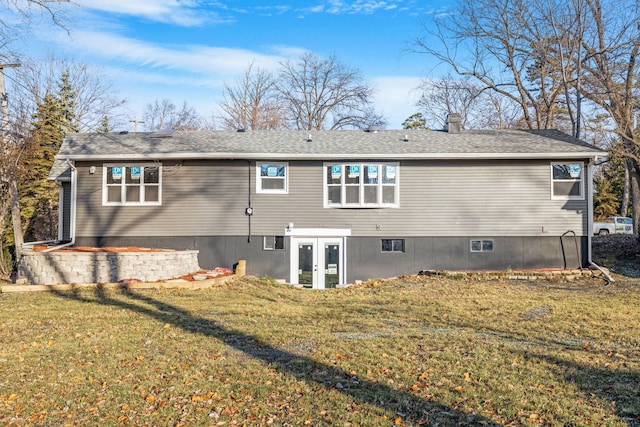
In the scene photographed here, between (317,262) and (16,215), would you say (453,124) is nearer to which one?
(317,262)

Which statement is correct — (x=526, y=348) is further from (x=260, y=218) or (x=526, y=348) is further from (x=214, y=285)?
(x=260, y=218)

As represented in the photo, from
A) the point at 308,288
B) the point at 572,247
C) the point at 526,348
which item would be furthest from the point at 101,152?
the point at 572,247

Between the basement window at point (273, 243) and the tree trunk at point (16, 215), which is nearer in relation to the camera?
the tree trunk at point (16, 215)

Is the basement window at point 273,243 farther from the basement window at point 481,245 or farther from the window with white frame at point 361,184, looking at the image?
the basement window at point 481,245

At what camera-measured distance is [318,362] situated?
6.38 m

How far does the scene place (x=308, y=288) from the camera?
15992mm

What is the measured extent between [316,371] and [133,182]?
12.5 meters

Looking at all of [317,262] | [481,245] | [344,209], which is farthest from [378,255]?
[481,245]

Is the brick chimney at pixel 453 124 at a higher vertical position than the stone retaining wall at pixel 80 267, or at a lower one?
higher

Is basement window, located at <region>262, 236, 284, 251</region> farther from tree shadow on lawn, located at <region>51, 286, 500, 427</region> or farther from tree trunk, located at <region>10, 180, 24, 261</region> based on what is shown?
tree trunk, located at <region>10, 180, 24, 261</region>

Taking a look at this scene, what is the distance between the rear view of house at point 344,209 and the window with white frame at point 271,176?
35mm

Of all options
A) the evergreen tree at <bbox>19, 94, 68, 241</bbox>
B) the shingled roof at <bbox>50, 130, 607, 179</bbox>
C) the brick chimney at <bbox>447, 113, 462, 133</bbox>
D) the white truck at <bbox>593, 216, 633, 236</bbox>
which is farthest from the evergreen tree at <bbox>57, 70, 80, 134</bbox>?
the white truck at <bbox>593, 216, 633, 236</bbox>

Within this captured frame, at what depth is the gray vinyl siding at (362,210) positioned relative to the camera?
639 inches

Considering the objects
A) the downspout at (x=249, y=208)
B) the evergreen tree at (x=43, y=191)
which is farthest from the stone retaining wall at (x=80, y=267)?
the evergreen tree at (x=43, y=191)
